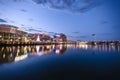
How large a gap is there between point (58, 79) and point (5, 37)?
13181cm

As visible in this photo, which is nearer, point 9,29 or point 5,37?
point 5,37

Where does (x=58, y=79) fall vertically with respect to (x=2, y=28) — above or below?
below

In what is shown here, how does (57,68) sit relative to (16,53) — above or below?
below

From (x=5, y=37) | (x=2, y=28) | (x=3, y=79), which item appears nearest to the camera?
(x=3, y=79)

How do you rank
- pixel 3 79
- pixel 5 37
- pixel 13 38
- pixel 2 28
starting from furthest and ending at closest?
pixel 2 28 < pixel 13 38 < pixel 5 37 < pixel 3 79

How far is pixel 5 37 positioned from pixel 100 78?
133m

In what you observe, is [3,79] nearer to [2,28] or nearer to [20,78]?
[20,78]

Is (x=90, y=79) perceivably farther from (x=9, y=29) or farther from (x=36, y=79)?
(x=9, y=29)

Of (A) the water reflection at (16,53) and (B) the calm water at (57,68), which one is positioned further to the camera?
(A) the water reflection at (16,53)

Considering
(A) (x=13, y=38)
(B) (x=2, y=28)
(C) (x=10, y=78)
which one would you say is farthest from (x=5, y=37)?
(C) (x=10, y=78)

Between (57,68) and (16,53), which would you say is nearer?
(57,68)

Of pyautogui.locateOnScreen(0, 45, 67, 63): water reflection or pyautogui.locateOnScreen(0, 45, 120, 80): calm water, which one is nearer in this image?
pyautogui.locateOnScreen(0, 45, 120, 80): calm water

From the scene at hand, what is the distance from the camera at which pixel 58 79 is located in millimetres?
12352

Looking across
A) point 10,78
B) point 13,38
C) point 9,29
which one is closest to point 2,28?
point 9,29
